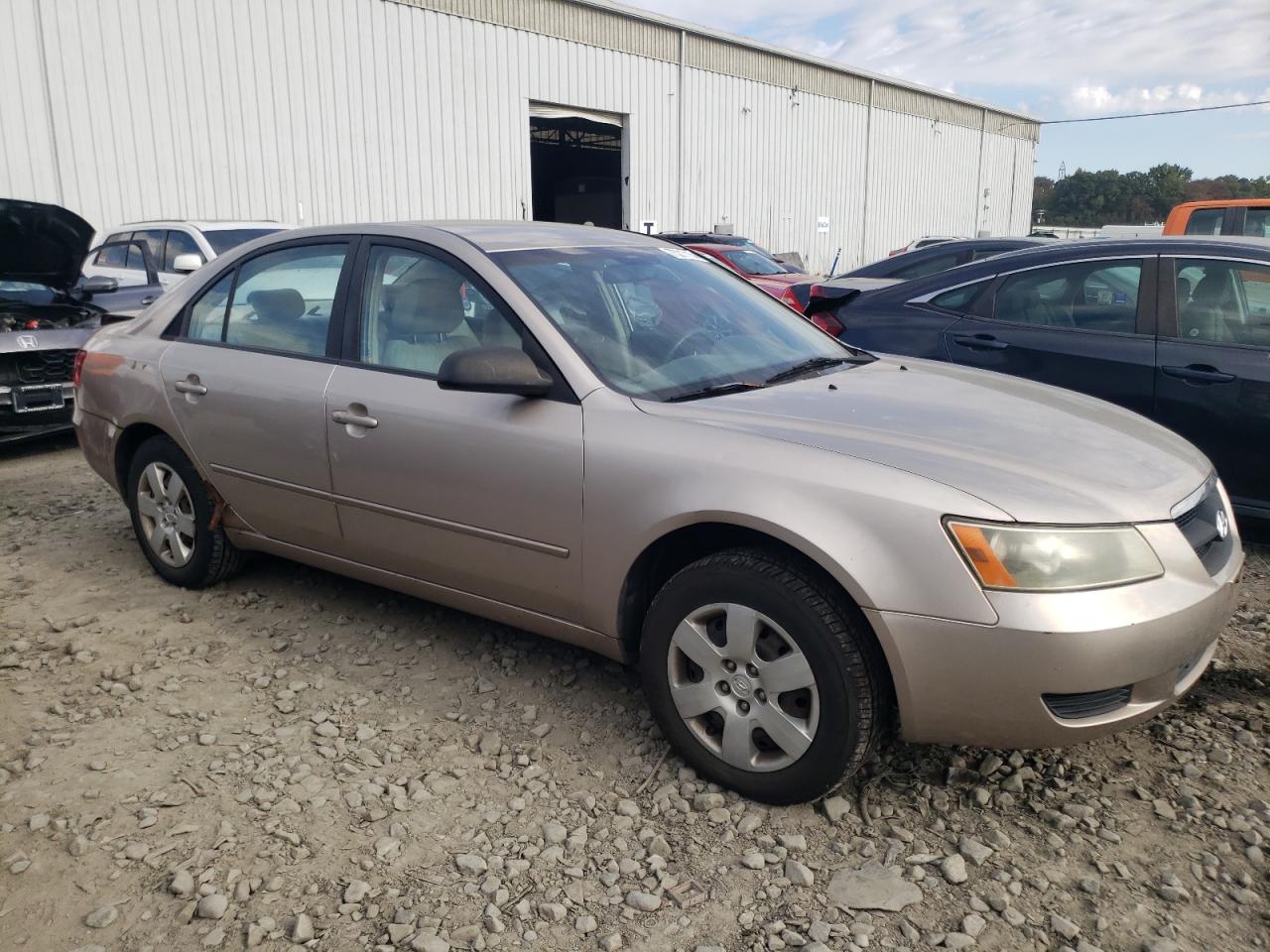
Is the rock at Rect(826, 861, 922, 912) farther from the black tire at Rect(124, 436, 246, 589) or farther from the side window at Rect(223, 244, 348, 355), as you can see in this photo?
the black tire at Rect(124, 436, 246, 589)

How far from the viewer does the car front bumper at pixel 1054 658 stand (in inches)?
86.6

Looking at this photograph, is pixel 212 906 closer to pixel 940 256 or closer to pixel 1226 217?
pixel 940 256

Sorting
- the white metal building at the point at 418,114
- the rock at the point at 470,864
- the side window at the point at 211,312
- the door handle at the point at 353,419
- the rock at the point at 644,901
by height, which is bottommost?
the rock at the point at 644,901

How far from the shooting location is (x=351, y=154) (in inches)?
645

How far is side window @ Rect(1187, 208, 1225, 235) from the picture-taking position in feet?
31.3

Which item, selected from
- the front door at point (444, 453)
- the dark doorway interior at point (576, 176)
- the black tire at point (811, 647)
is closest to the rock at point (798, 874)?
the black tire at point (811, 647)

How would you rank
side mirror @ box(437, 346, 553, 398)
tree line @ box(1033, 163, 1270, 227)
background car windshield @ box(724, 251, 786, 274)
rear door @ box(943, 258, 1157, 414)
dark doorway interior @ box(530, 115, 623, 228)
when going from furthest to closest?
tree line @ box(1033, 163, 1270, 227), dark doorway interior @ box(530, 115, 623, 228), background car windshield @ box(724, 251, 786, 274), rear door @ box(943, 258, 1157, 414), side mirror @ box(437, 346, 553, 398)

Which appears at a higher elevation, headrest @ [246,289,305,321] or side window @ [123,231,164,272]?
side window @ [123,231,164,272]

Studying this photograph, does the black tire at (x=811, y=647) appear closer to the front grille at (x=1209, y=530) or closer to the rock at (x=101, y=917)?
the front grille at (x=1209, y=530)

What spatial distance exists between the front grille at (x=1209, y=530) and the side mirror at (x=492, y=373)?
178 centimetres

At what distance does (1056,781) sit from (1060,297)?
9.38ft

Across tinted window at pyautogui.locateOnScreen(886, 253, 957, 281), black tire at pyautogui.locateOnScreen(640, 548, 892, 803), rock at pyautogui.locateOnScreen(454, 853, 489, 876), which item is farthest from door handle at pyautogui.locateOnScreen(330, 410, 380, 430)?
tinted window at pyautogui.locateOnScreen(886, 253, 957, 281)

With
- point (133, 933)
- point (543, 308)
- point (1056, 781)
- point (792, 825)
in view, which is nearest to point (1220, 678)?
point (1056, 781)

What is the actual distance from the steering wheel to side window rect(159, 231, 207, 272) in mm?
7514
